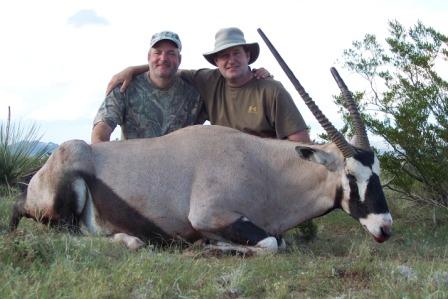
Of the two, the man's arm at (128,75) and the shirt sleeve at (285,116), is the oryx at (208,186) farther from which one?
the man's arm at (128,75)

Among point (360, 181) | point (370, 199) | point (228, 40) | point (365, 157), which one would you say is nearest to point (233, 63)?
point (228, 40)

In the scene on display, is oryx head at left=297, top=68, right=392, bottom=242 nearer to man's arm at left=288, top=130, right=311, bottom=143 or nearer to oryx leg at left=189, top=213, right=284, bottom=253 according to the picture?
oryx leg at left=189, top=213, right=284, bottom=253

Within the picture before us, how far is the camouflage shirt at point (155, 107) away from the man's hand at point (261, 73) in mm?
648

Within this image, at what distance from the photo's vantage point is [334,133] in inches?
214

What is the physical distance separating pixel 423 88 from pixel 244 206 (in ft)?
10.3

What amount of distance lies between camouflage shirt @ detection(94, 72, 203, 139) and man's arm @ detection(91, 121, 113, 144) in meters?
0.21

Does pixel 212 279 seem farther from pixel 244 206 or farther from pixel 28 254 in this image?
pixel 244 206

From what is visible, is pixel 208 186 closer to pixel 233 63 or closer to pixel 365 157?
pixel 365 157

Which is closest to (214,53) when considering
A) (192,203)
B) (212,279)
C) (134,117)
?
(134,117)

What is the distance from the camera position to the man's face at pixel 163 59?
23.0ft

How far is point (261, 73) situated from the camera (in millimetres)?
7004

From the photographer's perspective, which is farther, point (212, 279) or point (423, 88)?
point (423, 88)

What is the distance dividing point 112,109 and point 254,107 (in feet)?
4.69

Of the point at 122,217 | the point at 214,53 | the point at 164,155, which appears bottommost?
the point at 122,217
